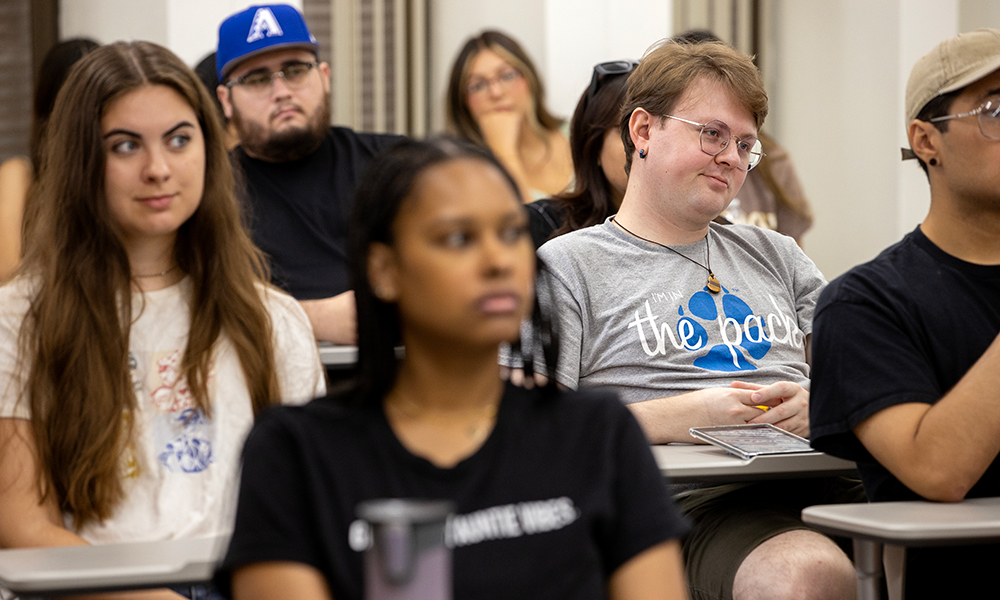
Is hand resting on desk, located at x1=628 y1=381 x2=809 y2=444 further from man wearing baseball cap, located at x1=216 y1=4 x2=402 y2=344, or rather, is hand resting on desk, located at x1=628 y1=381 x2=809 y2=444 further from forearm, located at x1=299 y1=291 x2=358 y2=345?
man wearing baseball cap, located at x1=216 y1=4 x2=402 y2=344

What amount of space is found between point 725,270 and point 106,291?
51.2 inches

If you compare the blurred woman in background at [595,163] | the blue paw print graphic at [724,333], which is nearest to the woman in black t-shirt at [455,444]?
the blue paw print graphic at [724,333]

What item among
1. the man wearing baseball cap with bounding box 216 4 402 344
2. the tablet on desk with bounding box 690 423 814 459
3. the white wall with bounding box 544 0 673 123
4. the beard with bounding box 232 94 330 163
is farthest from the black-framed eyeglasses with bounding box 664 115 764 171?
the white wall with bounding box 544 0 673 123

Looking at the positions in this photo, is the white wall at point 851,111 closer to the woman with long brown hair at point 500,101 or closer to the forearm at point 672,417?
the woman with long brown hair at point 500,101

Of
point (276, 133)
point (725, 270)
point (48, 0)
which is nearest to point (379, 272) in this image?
point (725, 270)

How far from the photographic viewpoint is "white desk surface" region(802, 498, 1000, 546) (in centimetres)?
136

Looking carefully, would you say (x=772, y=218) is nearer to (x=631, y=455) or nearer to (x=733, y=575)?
(x=733, y=575)

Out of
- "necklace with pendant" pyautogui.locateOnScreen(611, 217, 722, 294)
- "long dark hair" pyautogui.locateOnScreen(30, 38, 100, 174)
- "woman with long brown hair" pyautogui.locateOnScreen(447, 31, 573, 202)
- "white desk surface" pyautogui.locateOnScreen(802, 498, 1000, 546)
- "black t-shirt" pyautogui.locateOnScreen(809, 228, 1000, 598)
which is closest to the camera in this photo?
"white desk surface" pyautogui.locateOnScreen(802, 498, 1000, 546)

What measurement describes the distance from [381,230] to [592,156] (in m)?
1.73

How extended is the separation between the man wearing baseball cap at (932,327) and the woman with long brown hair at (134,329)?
0.93 meters

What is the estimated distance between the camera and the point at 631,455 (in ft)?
3.80

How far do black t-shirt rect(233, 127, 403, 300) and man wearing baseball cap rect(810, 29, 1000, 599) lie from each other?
5.62 feet

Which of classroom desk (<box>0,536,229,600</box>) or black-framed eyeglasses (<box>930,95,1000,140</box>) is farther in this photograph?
black-framed eyeglasses (<box>930,95,1000,140</box>)

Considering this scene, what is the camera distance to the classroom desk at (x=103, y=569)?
122 cm
